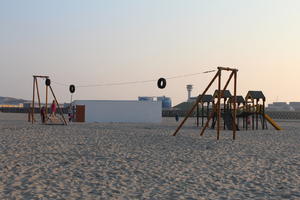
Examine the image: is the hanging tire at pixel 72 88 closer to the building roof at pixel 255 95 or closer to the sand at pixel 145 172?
the building roof at pixel 255 95

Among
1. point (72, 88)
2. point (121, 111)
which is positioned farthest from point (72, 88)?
point (121, 111)

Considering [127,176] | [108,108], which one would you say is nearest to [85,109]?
[108,108]

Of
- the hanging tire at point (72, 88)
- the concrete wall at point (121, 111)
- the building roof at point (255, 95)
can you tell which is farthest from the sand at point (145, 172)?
the hanging tire at point (72, 88)

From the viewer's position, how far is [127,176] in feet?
26.6

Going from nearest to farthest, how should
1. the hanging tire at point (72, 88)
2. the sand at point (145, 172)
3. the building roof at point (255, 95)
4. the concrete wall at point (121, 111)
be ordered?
the sand at point (145, 172)
the building roof at point (255, 95)
the concrete wall at point (121, 111)
the hanging tire at point (72, 88)

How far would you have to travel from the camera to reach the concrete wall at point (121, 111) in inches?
1346

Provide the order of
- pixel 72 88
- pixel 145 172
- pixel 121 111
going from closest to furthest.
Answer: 1. pixel 145 172
2. pixel 121 111
3. pixel 72 88

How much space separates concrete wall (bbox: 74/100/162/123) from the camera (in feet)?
112

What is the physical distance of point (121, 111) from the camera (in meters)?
34.8

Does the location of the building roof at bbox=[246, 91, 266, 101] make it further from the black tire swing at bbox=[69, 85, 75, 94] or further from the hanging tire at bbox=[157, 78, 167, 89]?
the black tire swing at bbox=[69, 85, 75, 94]

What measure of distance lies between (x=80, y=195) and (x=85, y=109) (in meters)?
27.9

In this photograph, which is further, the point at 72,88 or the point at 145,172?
the point at 72,88

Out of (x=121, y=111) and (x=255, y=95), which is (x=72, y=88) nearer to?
(x=121, y=111)

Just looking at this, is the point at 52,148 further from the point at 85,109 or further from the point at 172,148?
the point at 85,109
